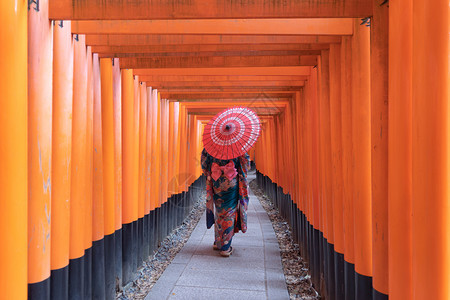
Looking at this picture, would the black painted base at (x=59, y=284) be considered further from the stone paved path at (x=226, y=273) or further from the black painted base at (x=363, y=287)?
the black painted base at (x=363, y=287)

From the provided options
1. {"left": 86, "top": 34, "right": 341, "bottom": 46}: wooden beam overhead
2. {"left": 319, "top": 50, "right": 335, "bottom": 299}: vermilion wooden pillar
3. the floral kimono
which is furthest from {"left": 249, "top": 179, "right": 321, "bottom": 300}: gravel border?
{"left": 86, "top": 34, "right": 341, "bottom": 46}: wooden beam overhead

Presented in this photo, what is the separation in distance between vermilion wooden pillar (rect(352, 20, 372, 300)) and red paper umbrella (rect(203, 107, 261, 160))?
2829 millimetres

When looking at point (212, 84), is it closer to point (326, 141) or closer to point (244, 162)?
point (244, 162)

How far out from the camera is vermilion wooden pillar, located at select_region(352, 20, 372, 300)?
2355 millimetres

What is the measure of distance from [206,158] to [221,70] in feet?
5.89

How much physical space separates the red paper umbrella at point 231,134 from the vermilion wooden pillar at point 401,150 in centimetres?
348

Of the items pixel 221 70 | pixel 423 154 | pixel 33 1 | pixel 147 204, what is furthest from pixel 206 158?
pixel 423 154

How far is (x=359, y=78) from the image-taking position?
7.93 ft

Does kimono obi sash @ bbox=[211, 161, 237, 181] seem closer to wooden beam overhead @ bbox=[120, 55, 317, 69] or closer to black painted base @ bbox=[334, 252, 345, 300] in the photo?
wooden beam overhead @ bbox=[120, 55, 317, 69]

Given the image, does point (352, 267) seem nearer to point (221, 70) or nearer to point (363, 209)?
point (363, 209)

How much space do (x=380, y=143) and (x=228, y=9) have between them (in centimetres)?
120

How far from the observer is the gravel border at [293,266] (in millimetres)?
4044

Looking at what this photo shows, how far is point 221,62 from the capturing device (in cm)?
380

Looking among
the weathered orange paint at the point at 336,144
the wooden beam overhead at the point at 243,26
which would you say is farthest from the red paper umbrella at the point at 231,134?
the wooden beam overhead at the point at 243,26
